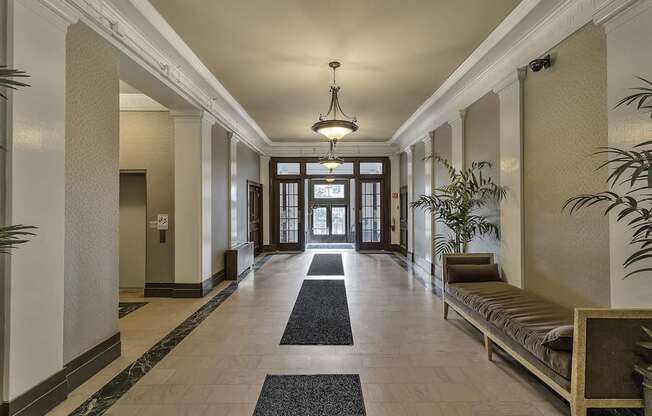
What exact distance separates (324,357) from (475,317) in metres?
1.57

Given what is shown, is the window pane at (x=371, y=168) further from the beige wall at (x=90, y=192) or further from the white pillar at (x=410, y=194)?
the beige wall at (x=90, y=192)

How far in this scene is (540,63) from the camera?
351cm

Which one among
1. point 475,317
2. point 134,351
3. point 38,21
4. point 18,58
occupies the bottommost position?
point 134,351

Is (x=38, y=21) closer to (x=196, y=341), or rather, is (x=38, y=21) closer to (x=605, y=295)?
(x=196, y=341)

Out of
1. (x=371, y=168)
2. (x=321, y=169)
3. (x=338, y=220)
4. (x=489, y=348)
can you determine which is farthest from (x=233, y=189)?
(x=338, y=220)

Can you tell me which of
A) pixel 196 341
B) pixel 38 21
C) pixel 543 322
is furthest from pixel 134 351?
pixel 543 322

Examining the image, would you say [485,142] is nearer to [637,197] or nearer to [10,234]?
[637,197]

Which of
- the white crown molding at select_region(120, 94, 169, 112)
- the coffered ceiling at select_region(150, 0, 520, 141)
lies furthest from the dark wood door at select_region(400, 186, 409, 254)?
the white crown molding at select_region(120, 94, 169, 112)

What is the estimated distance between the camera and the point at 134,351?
136 inches

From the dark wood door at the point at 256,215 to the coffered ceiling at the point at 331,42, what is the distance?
3.54 metres

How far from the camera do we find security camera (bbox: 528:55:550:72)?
11.4 ft

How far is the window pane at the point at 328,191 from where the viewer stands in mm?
16250

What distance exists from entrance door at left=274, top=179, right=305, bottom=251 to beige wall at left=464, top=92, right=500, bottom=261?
619 cm

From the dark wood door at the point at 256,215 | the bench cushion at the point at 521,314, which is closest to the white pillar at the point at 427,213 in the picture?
the bench cushion at the point at 521,314
